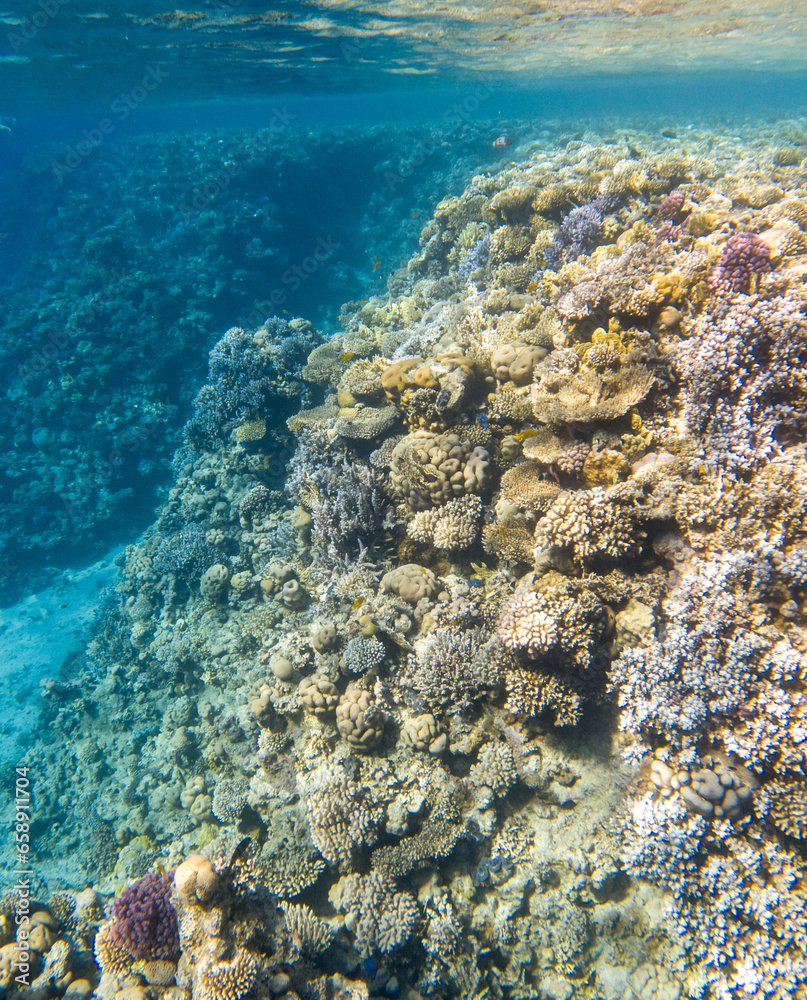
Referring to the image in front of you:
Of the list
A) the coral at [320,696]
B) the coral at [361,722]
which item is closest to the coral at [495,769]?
the coral at [361,722]

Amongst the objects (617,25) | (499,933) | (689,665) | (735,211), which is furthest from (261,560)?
(617,25)

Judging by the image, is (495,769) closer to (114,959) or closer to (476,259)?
(114,959)

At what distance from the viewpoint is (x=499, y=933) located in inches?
165

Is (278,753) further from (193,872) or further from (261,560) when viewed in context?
(261,560)

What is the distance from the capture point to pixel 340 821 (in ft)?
14.7

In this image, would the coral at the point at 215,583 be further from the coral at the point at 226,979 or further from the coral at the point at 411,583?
the coral at the point at 226,979

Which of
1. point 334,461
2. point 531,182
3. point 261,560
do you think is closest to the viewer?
point 334,461

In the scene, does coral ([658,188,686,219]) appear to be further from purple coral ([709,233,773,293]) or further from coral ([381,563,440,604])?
coral ([381,563,440,604])

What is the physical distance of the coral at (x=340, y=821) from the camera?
442 cm

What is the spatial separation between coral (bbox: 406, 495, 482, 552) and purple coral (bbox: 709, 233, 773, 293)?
11.6 ft

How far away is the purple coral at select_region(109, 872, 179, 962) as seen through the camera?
3512mm

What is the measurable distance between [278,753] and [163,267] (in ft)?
73.5

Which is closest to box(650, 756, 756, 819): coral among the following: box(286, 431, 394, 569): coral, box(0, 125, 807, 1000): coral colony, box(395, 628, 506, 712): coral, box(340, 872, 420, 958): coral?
box(0, 125, 807, 1000): coral colony

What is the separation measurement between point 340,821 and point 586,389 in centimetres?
499
